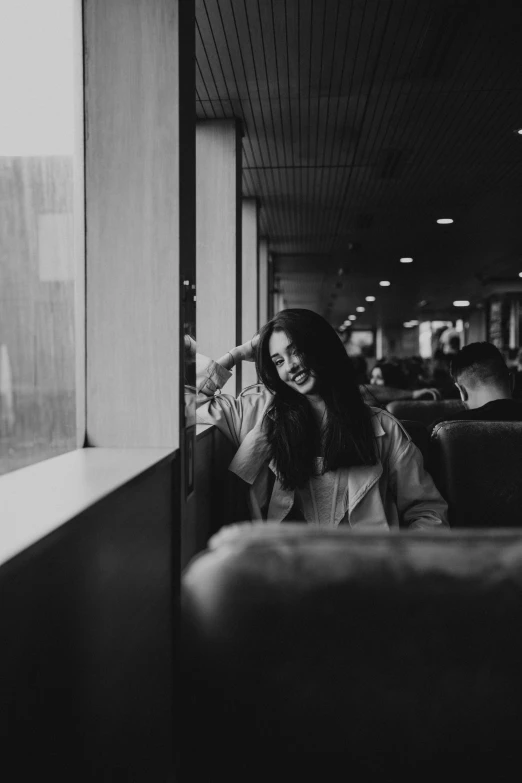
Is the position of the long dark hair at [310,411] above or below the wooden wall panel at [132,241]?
below

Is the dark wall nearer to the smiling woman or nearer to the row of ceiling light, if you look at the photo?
the smiling woman

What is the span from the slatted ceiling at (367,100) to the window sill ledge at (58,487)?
8.58 ft

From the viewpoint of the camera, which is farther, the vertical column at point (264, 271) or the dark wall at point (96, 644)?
the vertical column at point (264, 271)

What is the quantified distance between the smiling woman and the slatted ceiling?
7.15ft

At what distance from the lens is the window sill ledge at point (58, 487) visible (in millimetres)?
1166

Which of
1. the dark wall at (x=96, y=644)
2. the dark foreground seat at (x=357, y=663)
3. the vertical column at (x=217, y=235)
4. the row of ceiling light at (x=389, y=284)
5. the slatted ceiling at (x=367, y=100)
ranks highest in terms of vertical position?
the row of ceiling light at (x=389, y=284)

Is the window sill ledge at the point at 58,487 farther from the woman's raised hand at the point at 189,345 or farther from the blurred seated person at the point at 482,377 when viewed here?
the blurred seated person at the point at 482,377

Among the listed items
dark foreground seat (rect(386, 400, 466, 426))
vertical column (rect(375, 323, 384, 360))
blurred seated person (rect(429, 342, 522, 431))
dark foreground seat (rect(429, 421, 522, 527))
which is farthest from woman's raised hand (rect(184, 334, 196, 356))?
vertical column (rect(375, 323, 384, 360))

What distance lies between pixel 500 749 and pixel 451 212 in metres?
8.91

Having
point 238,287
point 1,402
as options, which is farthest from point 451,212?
point 1,402

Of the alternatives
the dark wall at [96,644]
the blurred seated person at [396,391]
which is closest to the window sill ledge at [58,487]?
the dark wall at [96,644]

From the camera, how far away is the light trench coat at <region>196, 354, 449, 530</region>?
2.35 metres

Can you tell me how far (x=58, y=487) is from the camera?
1588 mm

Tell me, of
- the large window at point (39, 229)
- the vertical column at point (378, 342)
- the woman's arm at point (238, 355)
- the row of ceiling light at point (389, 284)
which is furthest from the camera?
the vertical column at point (378, 342)
